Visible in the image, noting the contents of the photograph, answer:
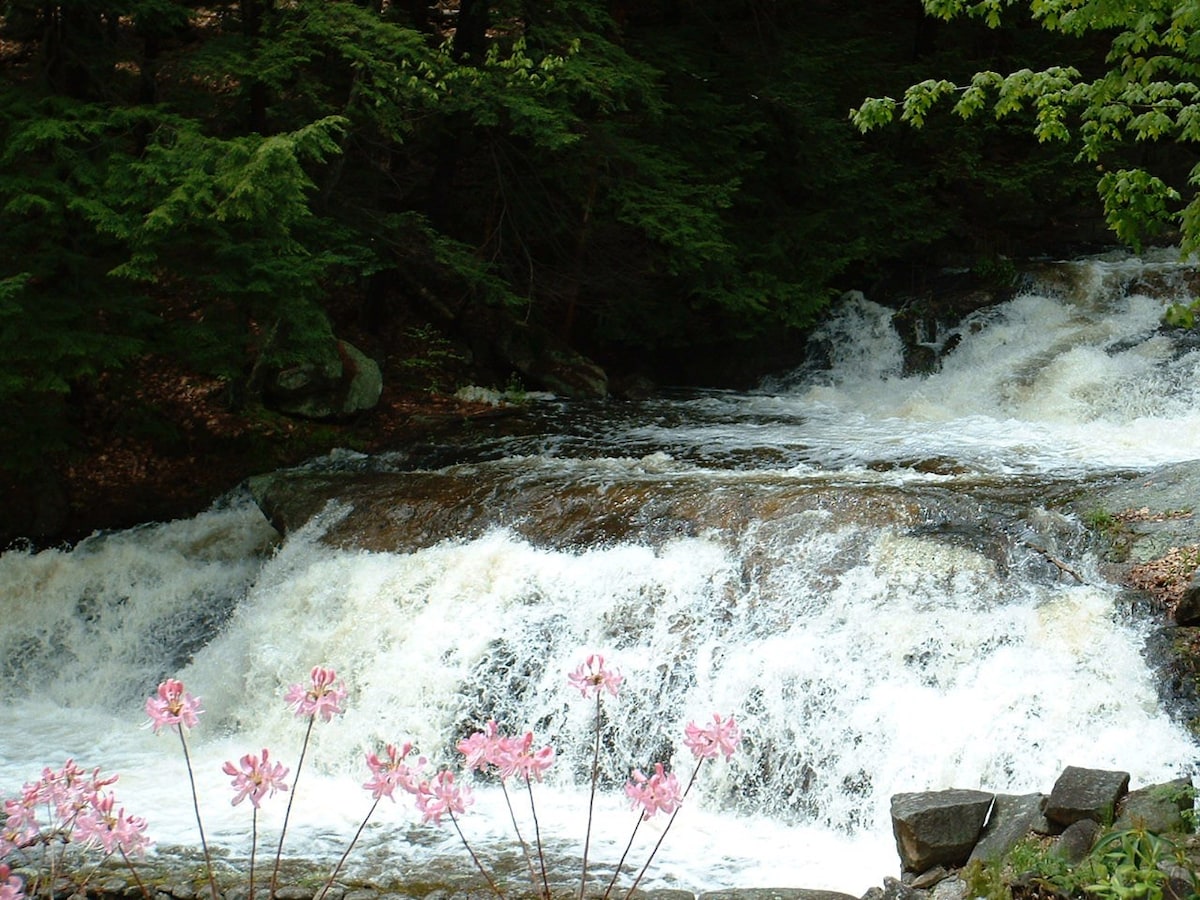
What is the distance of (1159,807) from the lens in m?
4.06

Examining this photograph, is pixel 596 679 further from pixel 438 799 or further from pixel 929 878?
pixel 929 878

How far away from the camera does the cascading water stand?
5.58 meters

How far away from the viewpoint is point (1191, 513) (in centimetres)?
632

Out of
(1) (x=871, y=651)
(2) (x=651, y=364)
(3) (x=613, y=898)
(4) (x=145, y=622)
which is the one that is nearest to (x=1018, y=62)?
(2) (x=651, y=364)

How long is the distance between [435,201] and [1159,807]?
10.0 metres

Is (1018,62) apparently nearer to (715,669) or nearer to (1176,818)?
(715,669)

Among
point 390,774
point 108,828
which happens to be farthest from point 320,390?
point 390,774

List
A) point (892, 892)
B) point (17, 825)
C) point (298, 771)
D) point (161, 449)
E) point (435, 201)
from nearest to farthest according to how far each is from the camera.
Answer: point (298, 771)
point (17, 825)
point (892, 892)
point (161, 449)
point (435, 201)

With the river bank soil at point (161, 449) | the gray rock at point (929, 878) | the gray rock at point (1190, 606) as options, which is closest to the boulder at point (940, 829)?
the gray rock at point (929, 878)

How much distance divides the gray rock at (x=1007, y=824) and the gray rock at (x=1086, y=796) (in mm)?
91

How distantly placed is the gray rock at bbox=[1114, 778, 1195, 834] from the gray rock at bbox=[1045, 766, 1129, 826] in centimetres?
4

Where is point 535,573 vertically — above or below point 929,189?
below

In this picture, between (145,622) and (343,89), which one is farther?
(343,89)

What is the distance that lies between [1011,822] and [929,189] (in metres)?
11.2
